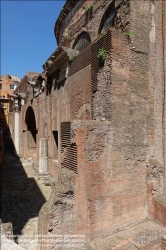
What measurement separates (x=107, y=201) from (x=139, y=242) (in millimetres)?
1177

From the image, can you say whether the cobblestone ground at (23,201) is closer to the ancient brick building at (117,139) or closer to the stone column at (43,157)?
the stone column at (43,157)

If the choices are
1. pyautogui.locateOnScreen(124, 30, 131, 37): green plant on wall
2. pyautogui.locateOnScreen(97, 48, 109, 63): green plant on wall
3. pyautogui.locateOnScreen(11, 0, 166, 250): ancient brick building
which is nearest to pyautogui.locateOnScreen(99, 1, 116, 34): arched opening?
pyautogui.locateOnScreen(11, 0, 166, 250): ancient brick building

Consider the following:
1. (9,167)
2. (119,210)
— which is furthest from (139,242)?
(9,167)

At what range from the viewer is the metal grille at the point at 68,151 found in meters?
4.84

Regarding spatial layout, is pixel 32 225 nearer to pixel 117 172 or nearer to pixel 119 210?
pixel 119 210

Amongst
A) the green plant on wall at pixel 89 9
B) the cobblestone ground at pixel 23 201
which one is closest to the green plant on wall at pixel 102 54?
the green plant on wall at pixel 89 9

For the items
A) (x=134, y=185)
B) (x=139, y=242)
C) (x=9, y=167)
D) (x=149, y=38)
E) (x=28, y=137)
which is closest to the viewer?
(x=139, y=242)

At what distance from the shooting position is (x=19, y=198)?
26.3 ft

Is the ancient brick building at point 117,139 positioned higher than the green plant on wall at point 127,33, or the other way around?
the green plant on wall at point 127,33

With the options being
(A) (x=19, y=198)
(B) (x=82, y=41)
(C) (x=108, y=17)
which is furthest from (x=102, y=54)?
(A) (x=19, y=198)

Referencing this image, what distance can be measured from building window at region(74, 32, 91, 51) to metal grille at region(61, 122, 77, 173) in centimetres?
467

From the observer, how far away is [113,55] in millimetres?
5188

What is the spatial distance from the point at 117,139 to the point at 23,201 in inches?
197

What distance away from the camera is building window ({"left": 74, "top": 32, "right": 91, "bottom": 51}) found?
27.4 ft
